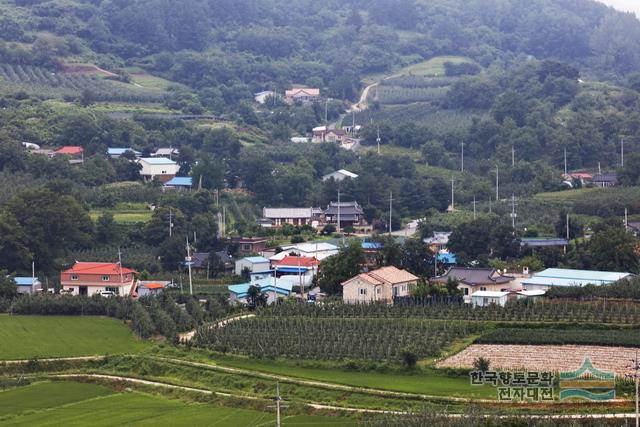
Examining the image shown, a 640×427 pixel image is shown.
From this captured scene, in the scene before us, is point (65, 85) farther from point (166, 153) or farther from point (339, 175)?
point (339, 175)

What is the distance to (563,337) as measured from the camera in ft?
115

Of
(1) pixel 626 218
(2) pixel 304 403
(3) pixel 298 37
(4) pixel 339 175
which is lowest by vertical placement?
(2) pixel 304 403

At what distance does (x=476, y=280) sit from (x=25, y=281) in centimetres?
1531

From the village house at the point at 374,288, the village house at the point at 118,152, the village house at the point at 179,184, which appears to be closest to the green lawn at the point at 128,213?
the village house at the point at 179,184

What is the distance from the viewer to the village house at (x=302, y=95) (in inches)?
3474

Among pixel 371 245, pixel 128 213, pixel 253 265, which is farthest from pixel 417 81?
pixel 253 265

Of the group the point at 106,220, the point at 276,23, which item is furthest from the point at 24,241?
the point at 276,23

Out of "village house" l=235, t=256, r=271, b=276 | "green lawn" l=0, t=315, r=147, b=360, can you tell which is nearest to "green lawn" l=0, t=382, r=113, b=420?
"green lawn" l=0, t=315, r=147, b=360

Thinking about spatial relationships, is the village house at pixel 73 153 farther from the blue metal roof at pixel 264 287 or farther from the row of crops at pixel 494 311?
the row of crops at pixel 494 311

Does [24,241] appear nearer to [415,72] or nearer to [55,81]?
[55,81]

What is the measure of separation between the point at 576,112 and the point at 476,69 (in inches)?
956

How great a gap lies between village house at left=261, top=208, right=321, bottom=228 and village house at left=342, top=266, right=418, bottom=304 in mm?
15056

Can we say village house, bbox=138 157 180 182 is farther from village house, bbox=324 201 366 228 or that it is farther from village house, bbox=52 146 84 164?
village house, bbox=324 201 366 228

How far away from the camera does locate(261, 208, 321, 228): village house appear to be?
58.6 meters
